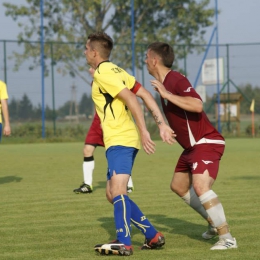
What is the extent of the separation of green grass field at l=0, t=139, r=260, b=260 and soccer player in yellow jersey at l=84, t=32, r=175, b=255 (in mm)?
186

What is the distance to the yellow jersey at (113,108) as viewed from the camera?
623cm

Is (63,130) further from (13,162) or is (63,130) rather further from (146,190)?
(146,190)

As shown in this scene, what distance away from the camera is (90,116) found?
33062mm

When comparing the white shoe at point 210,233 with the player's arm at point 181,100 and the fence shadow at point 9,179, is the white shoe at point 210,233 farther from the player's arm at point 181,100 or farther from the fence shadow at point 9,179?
the fence shadow at point 9,179

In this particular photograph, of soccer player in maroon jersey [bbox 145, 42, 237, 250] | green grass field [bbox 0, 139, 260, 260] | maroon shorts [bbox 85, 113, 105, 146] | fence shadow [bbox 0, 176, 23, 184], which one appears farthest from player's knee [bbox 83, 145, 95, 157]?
soccer player in maroon jersey [bbox 145, 42, 237, 250]

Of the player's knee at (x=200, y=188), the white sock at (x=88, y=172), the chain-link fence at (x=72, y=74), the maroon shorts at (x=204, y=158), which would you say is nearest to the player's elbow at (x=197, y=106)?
the maroon shorts at (x=204, y=158)

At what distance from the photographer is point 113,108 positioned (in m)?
6.32

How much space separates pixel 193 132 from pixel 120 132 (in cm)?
75

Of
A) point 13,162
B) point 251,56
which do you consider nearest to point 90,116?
point 251,56

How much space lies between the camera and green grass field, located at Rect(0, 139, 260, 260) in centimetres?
646

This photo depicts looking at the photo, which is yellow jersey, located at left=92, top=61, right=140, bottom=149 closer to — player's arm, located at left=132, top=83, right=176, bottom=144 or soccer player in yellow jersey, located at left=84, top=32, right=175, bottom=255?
soccer player in yellow jersey, located at left=84, top=32, right=175, bottom=255

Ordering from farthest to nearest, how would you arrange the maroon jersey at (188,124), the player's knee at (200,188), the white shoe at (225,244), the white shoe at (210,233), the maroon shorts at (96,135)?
1. the maroon shorts at (96,135)
2. the white shoe at (210,233)
3. the maroon jersey at (188,124)
4. the player's knee at (200,188)
5. the white shoe at (225,244)

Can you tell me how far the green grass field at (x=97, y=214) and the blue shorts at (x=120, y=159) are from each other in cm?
71

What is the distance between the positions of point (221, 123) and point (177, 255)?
90.6 ft
